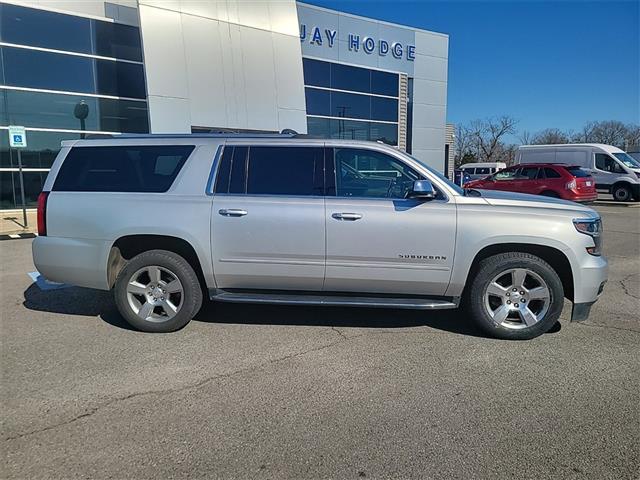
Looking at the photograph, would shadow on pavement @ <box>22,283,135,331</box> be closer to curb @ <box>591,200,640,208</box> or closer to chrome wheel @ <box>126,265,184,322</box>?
chrome wheel @ <box>126,265,184,322</box>

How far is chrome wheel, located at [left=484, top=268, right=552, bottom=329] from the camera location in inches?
169

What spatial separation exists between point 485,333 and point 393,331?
0.89 m

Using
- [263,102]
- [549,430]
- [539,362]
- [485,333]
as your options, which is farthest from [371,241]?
[263,102]

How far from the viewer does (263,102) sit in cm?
1664

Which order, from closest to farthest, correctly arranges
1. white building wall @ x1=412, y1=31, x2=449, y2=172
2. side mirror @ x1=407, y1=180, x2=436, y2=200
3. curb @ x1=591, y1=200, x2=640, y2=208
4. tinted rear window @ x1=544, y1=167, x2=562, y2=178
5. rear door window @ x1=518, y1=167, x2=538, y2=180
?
side mirror @ x1=407, y1=180, x2=436, y2=200
tinted rear window @ x1=544, y1=167, x2=562, y2=178
rear door window @ x1=518, y1=167, x2=538, y2=180
curb @ x1=591, y1=200, x2=640, y2=208
white building wall @ x1=412, y1=31, x2=449, y2=172

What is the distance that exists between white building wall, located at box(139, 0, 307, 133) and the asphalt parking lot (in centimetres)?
1148

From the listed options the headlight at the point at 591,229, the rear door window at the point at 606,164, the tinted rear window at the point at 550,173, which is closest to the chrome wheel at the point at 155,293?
the headlight at the point at 591,229

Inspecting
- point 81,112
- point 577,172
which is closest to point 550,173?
point 577,172

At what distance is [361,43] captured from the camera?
2164cm

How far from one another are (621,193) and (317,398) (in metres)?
23.1

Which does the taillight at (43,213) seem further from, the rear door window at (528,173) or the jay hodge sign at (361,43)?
the jay hodge sign at (361,43)

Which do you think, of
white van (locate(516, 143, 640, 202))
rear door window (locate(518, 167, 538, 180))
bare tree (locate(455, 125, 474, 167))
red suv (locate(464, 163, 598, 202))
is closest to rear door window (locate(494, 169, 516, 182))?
red suv (locate(464, 163, 598, 202))

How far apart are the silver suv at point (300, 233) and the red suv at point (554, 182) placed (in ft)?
38.7

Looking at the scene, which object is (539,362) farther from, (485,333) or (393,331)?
(393,331)
